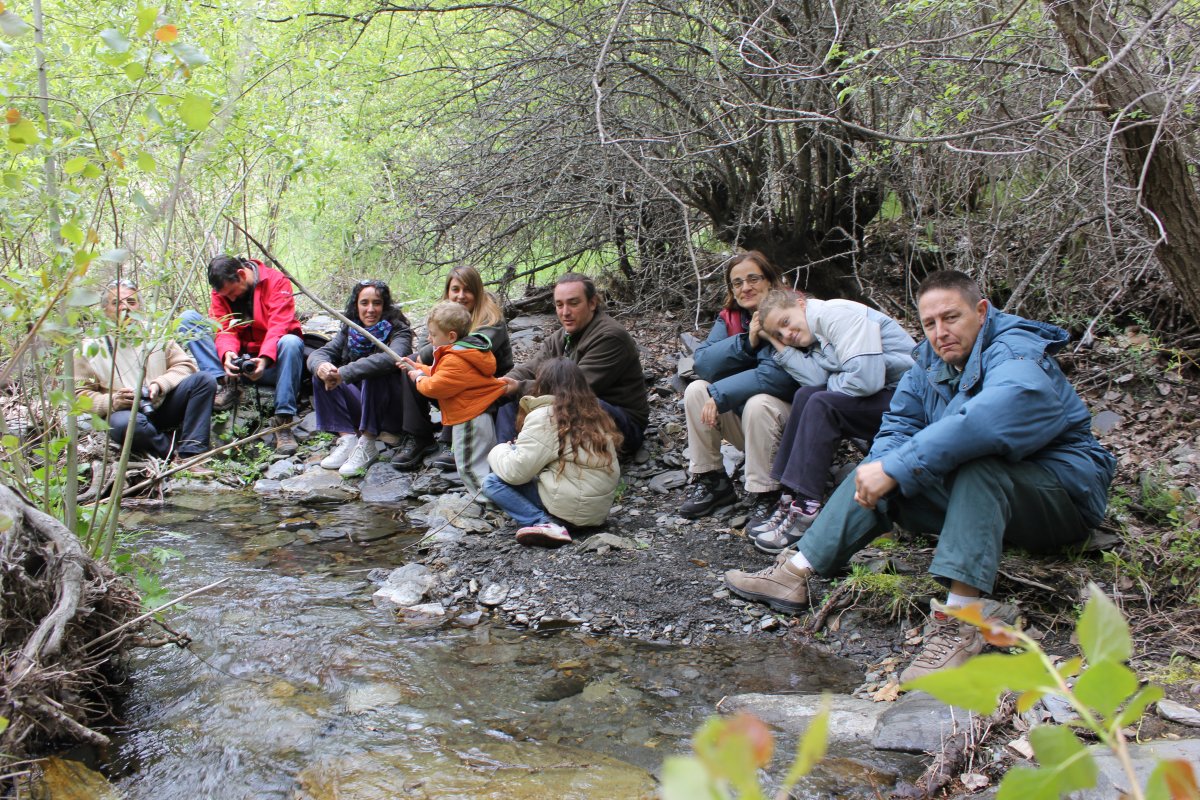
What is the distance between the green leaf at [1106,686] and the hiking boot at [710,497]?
14.2ft

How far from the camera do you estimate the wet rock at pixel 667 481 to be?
532cm

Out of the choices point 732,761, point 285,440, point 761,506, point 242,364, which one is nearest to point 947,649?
point 761,506

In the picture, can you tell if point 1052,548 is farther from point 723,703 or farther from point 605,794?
point 605,794

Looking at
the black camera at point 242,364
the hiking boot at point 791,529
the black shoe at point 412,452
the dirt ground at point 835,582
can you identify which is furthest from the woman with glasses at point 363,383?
the hiking boot at point 791,529

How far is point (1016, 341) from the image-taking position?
10.4ft

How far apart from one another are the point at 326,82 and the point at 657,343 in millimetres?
3267

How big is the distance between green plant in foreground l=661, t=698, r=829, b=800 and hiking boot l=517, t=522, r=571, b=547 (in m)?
4.12

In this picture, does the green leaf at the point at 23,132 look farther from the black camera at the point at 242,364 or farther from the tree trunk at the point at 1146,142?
the black camera at the point at 242,364

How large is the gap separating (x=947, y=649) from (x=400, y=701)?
196 cm

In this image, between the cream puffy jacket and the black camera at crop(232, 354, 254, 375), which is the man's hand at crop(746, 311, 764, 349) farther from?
the black camera at crop(232, 354, 254, 375)

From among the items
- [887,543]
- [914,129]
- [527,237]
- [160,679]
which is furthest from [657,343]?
[160,679]

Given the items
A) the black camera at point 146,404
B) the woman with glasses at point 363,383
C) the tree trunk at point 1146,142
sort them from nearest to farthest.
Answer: the tree trunk at point 1146,142, the black camera at point 146,404, the woman with glasses at point 363,383

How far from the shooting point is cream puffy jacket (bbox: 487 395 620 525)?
4656mm

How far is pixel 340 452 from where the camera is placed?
6.40m
